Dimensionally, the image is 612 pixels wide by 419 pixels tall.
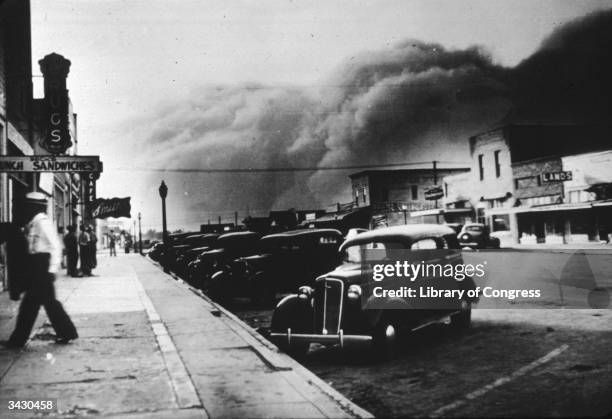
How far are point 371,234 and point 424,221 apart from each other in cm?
69

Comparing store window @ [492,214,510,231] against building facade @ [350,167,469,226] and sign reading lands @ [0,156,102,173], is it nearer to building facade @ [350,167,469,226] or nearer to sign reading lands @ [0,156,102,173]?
building facade @ [350,167,469,226]

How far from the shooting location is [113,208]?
17.4ft

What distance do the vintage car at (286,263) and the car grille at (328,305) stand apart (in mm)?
1764

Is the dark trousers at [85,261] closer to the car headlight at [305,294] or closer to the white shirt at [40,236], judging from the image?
the white shirt at [40,236]

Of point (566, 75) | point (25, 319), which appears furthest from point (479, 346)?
point (25, 319)

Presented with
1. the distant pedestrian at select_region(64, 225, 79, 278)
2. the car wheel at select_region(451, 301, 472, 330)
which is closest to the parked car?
the car wheel at select_region(451, 301, 472, 330)

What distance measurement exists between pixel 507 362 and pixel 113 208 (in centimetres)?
474

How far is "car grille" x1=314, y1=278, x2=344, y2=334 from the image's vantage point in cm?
566

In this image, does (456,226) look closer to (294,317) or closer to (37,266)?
(294,317)

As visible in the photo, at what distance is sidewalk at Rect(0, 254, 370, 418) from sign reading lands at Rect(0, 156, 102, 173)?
2155 mm

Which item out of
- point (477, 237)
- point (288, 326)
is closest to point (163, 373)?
point (288, 326)

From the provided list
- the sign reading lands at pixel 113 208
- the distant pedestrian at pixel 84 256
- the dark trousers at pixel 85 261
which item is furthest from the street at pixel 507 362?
the dark trousers at pixel 85 261

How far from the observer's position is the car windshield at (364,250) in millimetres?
5918

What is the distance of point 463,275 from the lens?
22.3 feet
